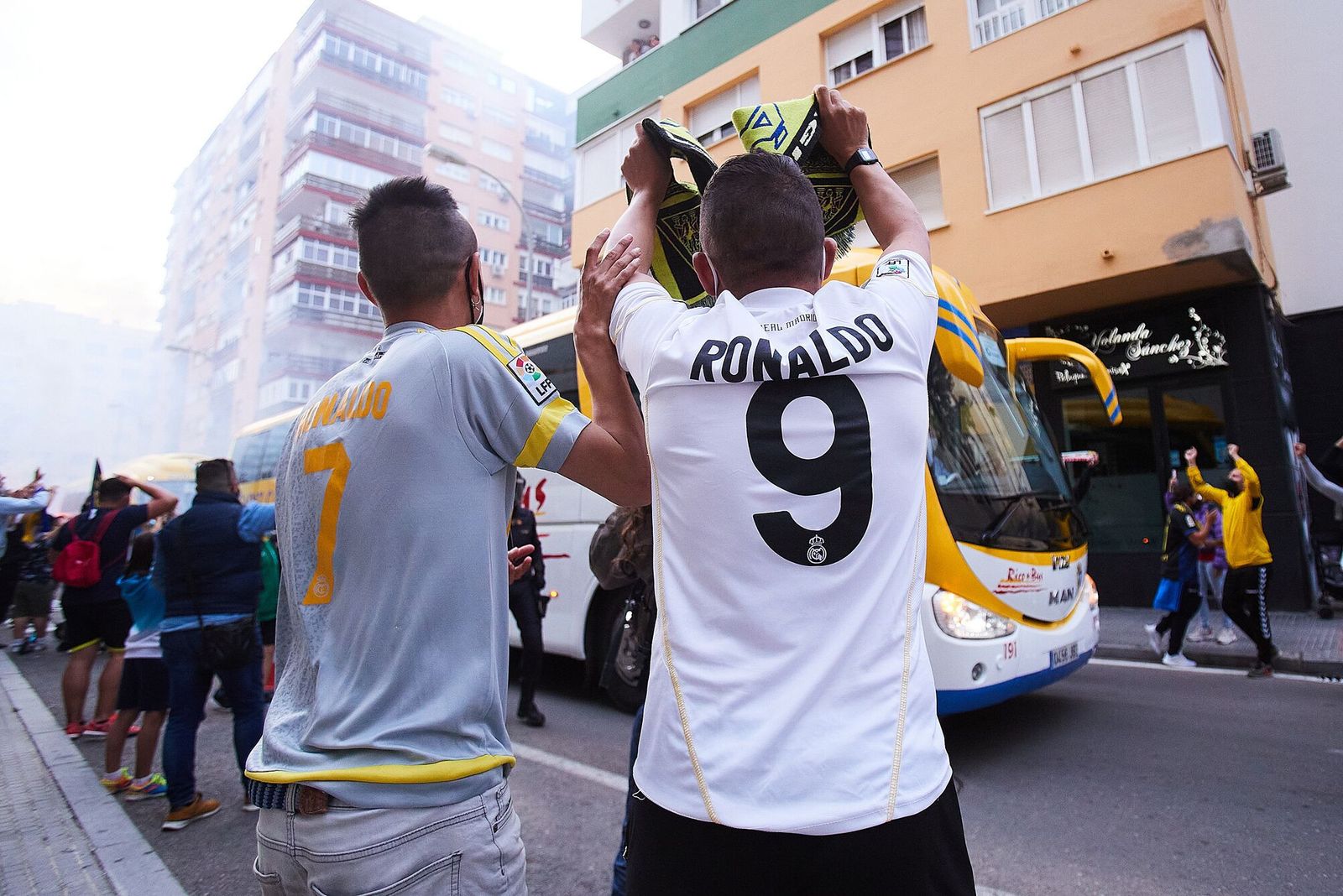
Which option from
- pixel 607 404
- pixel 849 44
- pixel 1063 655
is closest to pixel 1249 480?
pixel 1063 655

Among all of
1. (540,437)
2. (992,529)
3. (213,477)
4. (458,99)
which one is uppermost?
(458,99)

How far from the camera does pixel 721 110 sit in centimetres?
1576

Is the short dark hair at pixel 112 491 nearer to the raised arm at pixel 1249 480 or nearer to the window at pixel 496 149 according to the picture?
the raised arm at pixel 1249 480

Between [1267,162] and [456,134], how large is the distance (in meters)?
40.2

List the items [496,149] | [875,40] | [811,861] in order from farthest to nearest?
[496,149] < [875,40] < [811,861]

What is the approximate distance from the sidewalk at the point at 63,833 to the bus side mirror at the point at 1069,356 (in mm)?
5700

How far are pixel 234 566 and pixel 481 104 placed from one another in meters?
44.9

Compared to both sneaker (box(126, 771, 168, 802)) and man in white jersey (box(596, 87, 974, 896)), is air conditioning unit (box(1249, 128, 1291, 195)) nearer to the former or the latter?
man in white jersey (box(596, 87, 974, 896))

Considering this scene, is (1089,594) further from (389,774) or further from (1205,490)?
(389,774)

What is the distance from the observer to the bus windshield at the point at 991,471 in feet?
14.5

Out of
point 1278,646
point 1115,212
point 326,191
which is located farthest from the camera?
point 326,191

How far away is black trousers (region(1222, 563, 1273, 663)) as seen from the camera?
6613mm

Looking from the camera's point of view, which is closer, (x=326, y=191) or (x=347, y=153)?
(x=326, y=191)

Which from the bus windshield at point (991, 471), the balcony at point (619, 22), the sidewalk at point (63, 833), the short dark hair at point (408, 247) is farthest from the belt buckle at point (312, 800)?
the balcony at point (619, 22)
